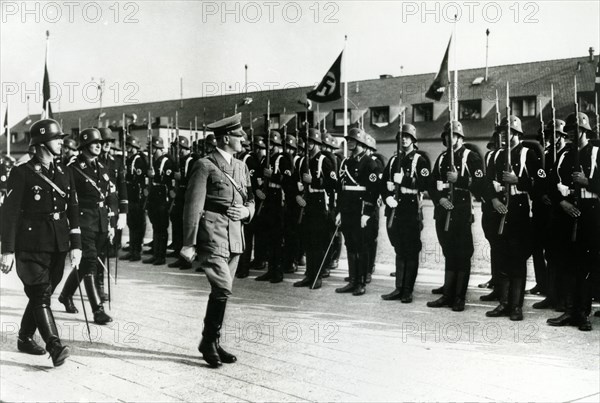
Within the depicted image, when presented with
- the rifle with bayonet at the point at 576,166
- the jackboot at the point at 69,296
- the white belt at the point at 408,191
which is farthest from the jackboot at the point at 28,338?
the rifle with bayonet at the point at 576,166

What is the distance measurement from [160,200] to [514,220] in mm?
5859

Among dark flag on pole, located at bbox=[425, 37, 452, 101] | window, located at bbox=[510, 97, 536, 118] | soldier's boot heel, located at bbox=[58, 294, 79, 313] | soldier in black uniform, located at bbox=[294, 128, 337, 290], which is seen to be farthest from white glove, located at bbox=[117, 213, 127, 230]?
window, located at bbox=[510, 97, 536, 118]

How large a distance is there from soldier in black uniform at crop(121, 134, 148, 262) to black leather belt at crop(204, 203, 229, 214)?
243 inches

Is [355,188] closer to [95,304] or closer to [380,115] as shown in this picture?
[95,304]

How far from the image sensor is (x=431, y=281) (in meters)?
9.01

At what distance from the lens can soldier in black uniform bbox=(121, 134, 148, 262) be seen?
10859 millimetres

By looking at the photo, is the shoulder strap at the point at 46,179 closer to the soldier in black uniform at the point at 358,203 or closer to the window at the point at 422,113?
the soldier in black uniform at the point at 358,203

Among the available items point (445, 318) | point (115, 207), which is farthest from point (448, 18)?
point (115, 207)

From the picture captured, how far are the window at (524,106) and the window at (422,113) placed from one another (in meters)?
5.12

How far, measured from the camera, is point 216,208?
493 cm

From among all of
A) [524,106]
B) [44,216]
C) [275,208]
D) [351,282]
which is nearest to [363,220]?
[351,282]

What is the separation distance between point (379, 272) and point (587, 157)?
4.26m

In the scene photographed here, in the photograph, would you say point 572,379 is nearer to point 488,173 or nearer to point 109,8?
point 488,173

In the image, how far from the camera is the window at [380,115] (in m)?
34.3
